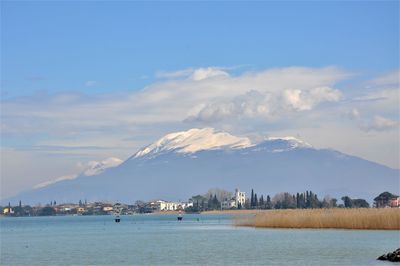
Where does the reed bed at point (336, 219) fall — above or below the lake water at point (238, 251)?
above

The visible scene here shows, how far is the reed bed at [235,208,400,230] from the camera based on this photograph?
215 ft

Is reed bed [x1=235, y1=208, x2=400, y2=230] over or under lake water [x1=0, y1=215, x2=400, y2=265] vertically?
over

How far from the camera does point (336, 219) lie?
7219cm

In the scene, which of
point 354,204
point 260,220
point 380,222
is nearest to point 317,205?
point 354,204

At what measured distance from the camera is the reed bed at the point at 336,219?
65438mm

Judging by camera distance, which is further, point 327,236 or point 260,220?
point 260,220

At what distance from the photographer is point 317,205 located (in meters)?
191

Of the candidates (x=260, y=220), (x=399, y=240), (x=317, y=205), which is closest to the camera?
(x=399, y=240)

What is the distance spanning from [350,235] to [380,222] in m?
3.89

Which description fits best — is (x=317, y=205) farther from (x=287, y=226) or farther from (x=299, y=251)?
(x=299, y=251)

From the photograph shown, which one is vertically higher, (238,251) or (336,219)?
(336,219)

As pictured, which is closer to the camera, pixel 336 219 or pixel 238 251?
pixel 238 251

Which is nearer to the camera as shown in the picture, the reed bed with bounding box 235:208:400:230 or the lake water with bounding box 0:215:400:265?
the lake water with bounding box 0:215:400:265

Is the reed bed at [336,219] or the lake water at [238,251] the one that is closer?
the lake water at [238,251]
